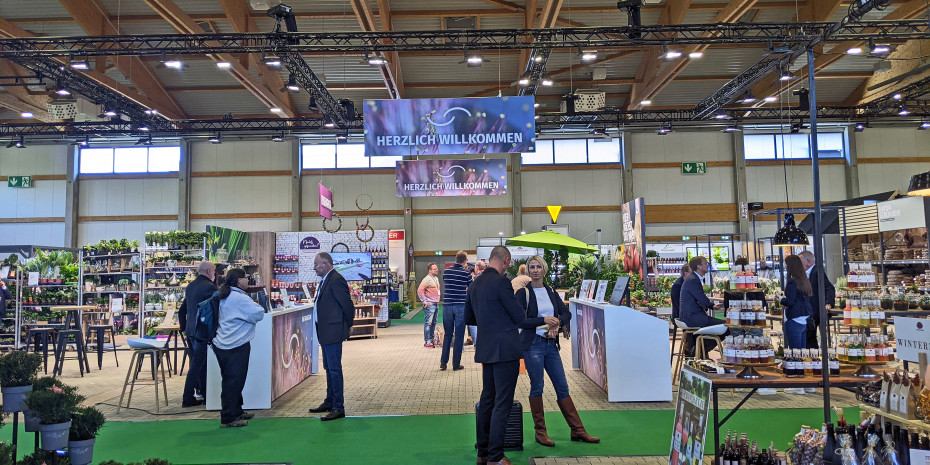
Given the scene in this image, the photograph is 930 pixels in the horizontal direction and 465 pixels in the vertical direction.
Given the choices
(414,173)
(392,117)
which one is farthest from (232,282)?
(414,173)

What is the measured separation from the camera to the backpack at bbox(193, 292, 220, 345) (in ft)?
17.6

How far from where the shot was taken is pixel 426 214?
72.4 feet

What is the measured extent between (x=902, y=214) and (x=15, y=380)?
1321 centimetres

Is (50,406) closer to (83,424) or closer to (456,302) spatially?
(83,424)

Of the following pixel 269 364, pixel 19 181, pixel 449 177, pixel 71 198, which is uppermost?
pixel 19 181

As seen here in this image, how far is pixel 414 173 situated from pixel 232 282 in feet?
22.5

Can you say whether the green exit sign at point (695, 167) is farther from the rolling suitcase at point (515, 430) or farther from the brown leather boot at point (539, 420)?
the rolling suitcase at point (515, 430)

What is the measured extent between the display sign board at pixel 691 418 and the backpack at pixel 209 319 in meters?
3.89

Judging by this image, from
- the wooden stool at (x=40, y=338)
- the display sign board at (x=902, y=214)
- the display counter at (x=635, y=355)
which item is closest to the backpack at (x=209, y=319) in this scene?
the display counter at (x=635, y=355)

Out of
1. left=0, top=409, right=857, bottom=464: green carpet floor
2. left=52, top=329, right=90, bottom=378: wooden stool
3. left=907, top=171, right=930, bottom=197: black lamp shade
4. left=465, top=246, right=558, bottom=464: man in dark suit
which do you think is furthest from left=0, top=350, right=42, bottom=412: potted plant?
left=52, top=329, right=90, bottom=378: wooden stool

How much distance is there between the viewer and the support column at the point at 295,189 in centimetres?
2164

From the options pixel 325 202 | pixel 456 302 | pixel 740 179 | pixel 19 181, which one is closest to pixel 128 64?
pixel 325 202

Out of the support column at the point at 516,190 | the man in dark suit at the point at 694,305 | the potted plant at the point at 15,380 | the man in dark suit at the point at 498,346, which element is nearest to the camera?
the potted plant at the point at 15,380

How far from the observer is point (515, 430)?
182 inches
